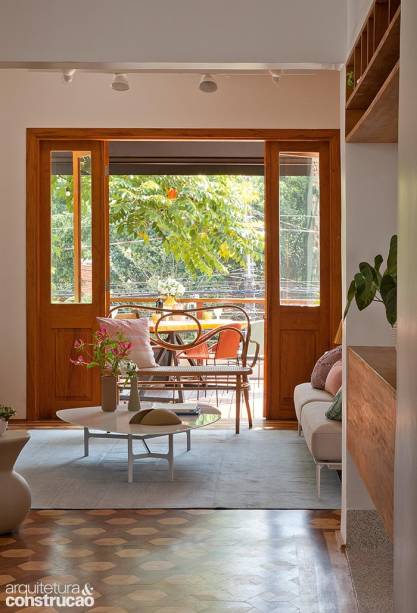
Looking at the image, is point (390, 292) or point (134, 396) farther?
point (134, 396)

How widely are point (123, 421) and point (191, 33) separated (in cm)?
259

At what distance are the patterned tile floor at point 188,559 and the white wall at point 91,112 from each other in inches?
121

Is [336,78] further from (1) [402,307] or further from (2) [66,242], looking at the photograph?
(1) [402,307]

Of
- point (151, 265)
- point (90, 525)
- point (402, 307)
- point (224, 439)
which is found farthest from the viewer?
point (151, 265)

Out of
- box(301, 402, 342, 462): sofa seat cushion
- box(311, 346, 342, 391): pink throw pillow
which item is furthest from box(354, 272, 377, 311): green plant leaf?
box(311, 346, 342, 391): pink throw pillow

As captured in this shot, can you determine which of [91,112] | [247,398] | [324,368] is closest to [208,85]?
[91,112]

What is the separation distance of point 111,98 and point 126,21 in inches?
140

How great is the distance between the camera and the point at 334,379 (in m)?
6.38

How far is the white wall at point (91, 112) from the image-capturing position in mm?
7750

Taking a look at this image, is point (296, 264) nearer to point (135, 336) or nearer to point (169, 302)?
point (135, 336)

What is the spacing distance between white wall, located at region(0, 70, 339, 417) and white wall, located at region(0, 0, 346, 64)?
348 cm

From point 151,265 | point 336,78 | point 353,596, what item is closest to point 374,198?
point 353,596

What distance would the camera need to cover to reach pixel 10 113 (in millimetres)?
7754

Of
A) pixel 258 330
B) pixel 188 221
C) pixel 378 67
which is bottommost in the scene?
pixel 258 330
